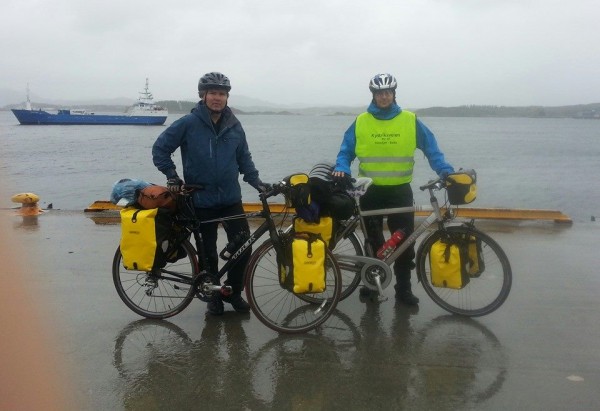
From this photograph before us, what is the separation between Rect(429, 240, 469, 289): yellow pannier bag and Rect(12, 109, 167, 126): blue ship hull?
10220cm

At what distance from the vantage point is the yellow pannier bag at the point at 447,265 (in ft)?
14.5

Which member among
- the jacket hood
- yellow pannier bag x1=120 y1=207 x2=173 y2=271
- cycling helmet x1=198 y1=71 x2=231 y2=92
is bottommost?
yellow pannier bag x1=120 y1=207 x2=173 y2=271

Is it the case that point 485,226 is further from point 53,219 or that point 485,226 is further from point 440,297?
point 53,219

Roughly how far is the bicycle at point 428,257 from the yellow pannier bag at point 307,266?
50 centimetres

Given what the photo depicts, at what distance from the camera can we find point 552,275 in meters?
5.57

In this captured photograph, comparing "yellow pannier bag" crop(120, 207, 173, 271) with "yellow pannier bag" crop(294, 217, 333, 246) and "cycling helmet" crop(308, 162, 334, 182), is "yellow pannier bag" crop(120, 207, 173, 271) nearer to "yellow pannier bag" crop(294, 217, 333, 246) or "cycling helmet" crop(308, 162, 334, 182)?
"yellow pannier bag" crop(294, 217, 333, 246)

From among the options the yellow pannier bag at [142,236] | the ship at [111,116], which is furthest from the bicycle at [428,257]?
the ship at [111,116]

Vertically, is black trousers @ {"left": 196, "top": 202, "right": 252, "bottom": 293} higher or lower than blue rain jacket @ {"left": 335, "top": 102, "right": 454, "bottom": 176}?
lower

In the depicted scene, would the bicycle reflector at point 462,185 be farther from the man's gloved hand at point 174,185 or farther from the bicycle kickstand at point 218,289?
the man's gloved hand at point 174,185

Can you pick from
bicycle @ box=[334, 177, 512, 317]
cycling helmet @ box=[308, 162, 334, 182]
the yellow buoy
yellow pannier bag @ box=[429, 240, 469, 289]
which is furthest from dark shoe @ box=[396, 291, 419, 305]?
the yellow buoy

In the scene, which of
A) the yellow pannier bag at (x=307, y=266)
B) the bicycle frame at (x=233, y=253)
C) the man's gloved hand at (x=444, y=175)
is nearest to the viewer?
the yellow pannier bag at (x=307, y=266)

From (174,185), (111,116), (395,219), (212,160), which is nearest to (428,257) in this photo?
(395,219)

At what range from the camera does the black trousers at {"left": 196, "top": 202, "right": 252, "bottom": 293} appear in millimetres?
4512

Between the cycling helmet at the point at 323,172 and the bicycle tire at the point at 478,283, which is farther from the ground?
the cycling helmet at the point at 323,172
